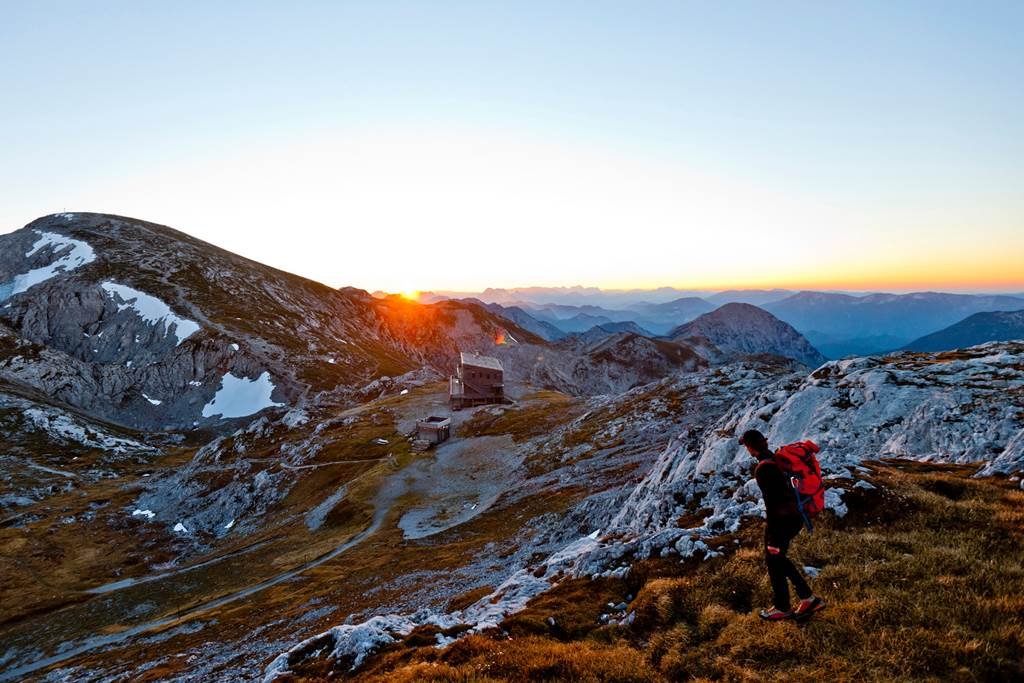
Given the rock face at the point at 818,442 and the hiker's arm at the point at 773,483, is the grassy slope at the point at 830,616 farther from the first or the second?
the hiker's arm at the point at 773,483

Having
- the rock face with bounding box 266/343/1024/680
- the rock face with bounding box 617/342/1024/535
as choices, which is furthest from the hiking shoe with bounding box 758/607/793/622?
the rock face with bounding box 617/342/1024/535

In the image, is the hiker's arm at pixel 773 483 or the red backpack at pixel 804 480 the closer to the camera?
the red backpack at pixel 804 480

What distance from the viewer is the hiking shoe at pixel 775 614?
490 inches

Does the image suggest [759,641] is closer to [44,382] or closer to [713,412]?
[713,412]

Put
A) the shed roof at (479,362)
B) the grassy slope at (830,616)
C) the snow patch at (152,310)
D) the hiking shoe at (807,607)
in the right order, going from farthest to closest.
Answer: the snow patch at (152,310), the shed roof at (479,362), the hiking shoe at (807,607), the grassy slope at (830,616)

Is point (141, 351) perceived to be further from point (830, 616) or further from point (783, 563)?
point (830, 616)

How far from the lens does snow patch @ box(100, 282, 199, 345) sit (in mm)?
175000

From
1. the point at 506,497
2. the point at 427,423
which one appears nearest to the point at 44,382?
the point at 427,423

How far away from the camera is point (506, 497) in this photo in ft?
214

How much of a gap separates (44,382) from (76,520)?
96.0 meters

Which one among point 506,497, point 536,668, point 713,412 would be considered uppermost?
point 536,668

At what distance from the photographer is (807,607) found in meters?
12.2

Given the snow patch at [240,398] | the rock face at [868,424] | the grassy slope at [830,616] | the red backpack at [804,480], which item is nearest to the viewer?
the grassy slope at [830,616]

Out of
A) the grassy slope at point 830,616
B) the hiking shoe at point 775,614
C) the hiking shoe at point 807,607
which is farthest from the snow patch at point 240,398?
the hiking shoe at point 807,607
